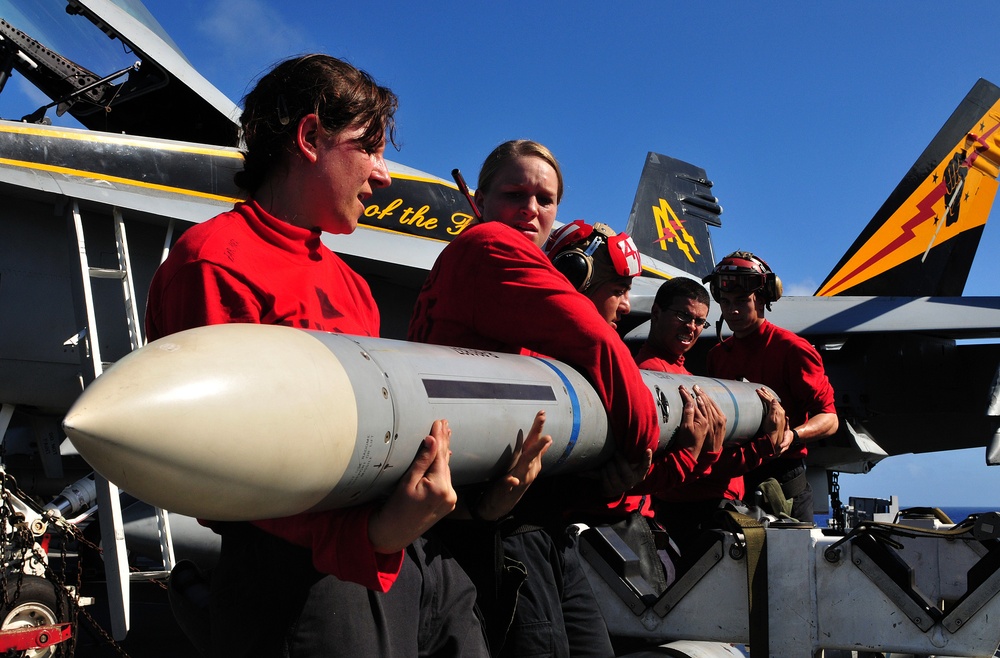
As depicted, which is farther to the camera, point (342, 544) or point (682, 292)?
point (682, 292)

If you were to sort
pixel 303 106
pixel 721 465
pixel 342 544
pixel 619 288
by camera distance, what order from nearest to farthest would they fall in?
pixel 342 544 → pixel 303 106 → pixel 619 288 → pixel 721 465

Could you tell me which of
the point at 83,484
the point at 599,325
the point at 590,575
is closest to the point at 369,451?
the point at 599,325

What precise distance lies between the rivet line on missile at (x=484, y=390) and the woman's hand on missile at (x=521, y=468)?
0.06 metres

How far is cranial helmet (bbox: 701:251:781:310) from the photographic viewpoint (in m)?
4.11

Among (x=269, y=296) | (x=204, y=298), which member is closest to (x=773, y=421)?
(x=269, y=296)

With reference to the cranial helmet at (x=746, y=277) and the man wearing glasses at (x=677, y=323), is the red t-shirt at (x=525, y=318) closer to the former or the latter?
the man wearing glasses at (x=677, y=323)

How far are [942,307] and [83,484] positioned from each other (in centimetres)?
815

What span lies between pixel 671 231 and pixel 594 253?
11516mm

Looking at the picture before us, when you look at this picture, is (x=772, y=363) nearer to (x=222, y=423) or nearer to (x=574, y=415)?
(x=574, y=415)

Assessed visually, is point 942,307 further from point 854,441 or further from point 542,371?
point 542,371

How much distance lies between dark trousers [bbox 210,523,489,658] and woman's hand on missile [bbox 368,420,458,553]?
12 cm

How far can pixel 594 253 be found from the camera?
263 cm

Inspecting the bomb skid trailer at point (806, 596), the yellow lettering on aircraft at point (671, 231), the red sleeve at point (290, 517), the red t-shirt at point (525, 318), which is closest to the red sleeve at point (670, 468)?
the bomb skid trailer at point (806, 596)

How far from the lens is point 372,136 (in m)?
1.63
